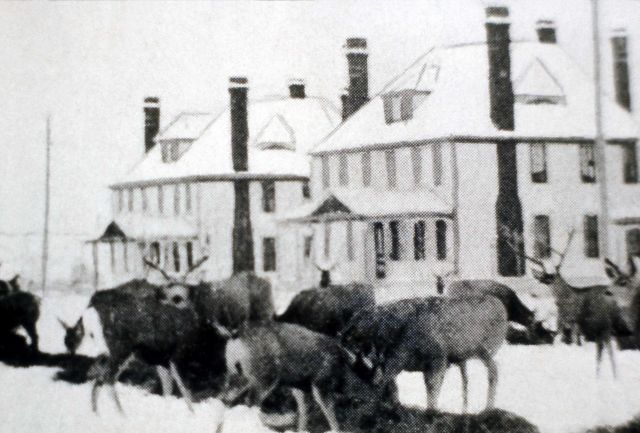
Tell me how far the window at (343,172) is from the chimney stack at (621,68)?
117 centimetres

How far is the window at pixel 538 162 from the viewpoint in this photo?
353 centimetres

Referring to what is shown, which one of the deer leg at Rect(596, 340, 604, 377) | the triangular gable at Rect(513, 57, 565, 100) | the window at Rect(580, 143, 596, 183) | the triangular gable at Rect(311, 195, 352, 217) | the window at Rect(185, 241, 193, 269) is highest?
the triangular gable at Rect(513, 57, 565, 100)

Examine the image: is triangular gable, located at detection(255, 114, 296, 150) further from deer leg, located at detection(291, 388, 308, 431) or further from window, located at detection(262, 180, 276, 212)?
deer leg, located at detection(291, 388, 308, 431)

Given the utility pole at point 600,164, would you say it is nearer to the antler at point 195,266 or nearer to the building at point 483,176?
the building at point 483,176

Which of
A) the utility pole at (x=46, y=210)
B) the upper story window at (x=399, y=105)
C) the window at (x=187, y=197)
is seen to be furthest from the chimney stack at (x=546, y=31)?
the utility pole at (x=46, y=210)

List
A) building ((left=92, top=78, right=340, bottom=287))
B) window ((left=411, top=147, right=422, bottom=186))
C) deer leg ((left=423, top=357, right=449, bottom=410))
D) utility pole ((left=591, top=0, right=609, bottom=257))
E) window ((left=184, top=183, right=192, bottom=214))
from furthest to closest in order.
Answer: window ((left=184, top=183, right=192, bottom=214)) < building ((left=92, top=78, right=340, bottom=287)) < window ((left=411, top=147, right=422, bottom=186)) < utility pole ((left=591, top=0, right=609, bottom=257)) < deer leg ((left=423, top=357, right=449, bottom=410))

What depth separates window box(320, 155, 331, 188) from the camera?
145 inches

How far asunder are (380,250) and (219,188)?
78 cm

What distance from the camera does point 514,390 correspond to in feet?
11.1

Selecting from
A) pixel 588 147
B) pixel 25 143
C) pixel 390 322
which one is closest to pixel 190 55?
pixel 25 143

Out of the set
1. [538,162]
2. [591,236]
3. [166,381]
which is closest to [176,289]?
[166,381]

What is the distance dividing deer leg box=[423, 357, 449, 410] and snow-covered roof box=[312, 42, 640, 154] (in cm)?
94

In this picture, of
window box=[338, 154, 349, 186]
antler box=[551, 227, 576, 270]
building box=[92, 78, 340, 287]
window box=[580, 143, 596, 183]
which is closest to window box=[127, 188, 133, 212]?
building box=[92, 78, 340, 287]

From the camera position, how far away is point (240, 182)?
3.77 m
